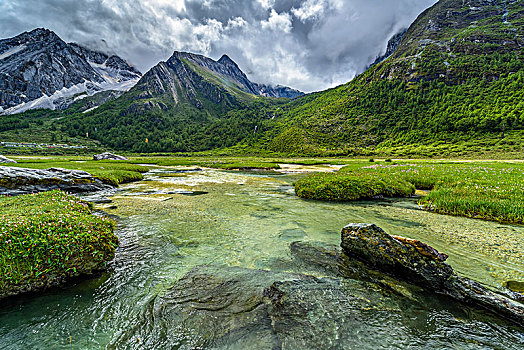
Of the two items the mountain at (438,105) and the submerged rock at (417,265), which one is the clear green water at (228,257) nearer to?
the submerged rock at (417,265)

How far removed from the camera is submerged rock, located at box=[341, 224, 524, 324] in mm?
4930

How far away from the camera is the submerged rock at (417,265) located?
4930 millimetres

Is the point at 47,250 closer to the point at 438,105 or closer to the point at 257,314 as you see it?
the point at 257,314

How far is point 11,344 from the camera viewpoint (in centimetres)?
408

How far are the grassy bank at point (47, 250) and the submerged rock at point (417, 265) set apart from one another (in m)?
9.11

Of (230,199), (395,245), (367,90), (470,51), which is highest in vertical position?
(470,51)

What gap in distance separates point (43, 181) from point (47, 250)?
18734 millimetres

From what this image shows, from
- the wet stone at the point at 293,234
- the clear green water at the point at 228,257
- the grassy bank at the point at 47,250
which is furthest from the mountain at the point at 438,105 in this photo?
the grassy bank at the point at 47,250

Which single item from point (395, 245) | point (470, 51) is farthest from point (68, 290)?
point (470, 51)

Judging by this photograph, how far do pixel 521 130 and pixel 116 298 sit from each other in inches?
6515

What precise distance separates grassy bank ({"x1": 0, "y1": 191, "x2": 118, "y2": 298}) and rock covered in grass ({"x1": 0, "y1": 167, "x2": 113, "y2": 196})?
1468 centimetres

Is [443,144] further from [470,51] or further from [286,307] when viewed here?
Answer: [286,307]

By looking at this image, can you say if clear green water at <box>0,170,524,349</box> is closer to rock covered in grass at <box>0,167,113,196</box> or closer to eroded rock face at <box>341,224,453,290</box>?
eroded rock face at <box>341,224,453,290</box>

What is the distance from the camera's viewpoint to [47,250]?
19.6 ft
